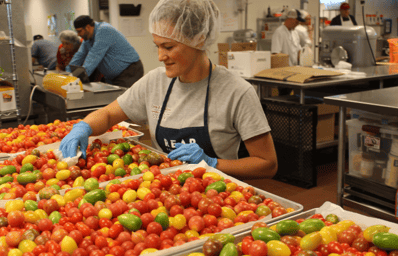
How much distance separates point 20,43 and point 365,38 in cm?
377

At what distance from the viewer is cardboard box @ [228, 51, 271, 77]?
167 inches

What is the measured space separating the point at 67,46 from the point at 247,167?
479cm

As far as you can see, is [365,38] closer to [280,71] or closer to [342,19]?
[280,71]

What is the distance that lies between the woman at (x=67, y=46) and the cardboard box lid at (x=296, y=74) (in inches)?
121

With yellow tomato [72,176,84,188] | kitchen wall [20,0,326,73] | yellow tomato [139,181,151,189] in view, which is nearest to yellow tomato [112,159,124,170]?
yellow tomato [72,176,84,188]

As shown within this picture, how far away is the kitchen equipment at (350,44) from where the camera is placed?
179 inches

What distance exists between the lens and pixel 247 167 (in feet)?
6.09

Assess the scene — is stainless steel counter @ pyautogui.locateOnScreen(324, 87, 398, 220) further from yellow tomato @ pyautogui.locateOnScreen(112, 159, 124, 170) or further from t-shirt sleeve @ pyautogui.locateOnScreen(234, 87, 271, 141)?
yellow tomato @ pyautogui.locateOnScreen(112, 159, 124, 170)

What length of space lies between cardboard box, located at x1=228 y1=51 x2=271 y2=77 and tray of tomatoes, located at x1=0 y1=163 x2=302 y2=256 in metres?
2.90

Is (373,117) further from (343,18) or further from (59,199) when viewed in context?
(343,18)

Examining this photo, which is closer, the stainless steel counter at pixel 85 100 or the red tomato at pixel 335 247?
the red tomato at pixel 335 247

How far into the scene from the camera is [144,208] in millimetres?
1236

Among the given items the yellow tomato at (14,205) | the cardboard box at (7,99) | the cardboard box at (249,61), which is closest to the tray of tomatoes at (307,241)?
the yellow tomato at (14,205)

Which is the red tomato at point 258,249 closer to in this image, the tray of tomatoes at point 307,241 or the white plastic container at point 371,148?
the tray of tomatoes at point 307,241
